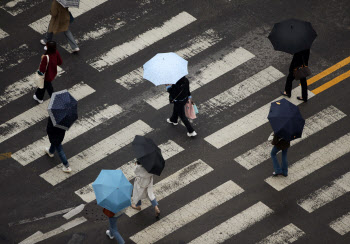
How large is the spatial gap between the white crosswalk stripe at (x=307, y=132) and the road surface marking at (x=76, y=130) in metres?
3.26

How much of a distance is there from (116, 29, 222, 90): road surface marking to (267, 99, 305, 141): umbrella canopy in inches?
178

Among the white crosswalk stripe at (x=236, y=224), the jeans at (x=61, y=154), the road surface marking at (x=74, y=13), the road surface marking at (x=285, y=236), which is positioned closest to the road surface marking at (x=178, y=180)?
the white crosswalk stripe at (x=236, y=224)

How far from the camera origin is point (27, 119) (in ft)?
64.7

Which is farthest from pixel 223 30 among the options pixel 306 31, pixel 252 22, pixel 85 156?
pixel 85 156

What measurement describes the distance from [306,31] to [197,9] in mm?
4288

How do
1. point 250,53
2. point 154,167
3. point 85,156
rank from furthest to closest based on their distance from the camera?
1. point 250,53
2. point 85,156
3. point 154,167

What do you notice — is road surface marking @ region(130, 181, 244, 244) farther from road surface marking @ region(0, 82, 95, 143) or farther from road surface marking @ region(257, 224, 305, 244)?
road surface marking @ region(0, 82, 95, 143)

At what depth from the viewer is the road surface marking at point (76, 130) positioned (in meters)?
18.9

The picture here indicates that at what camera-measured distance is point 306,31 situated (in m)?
19.1

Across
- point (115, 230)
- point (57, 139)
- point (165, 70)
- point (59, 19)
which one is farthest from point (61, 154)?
point (59, 19)

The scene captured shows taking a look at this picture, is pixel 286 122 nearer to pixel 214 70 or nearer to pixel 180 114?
pixel 180 114

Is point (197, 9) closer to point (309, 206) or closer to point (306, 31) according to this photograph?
point (306, 31)

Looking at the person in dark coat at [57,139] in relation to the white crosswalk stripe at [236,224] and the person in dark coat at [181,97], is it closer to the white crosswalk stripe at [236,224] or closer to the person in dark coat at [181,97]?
the person in dark coat at [181,97]

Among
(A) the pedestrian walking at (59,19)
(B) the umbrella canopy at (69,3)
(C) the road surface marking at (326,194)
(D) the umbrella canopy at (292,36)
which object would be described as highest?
(D) the umbrella canopy at (292,36)
